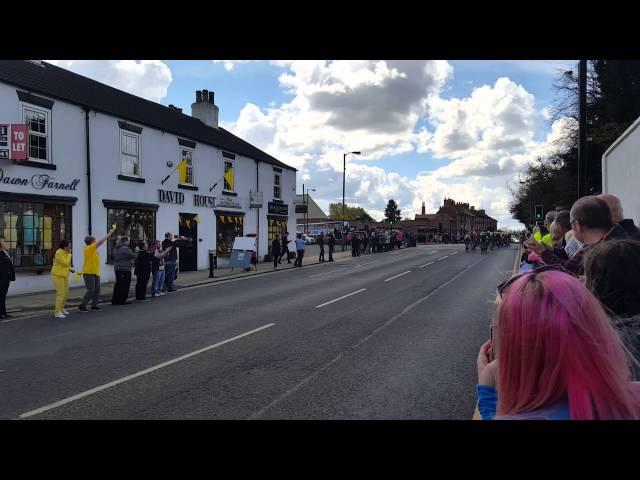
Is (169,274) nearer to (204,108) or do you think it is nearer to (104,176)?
(104,176)

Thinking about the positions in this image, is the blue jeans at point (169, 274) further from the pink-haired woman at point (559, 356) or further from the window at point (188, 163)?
the pink-haired woman at point (559, 356)

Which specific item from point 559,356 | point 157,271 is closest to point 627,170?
point 559,356

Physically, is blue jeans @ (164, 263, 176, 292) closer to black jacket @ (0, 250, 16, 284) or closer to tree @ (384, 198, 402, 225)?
black jacket @ (0, 250, 16, 284)

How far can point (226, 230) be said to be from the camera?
2681cm

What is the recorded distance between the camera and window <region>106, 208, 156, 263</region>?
62.3 ft

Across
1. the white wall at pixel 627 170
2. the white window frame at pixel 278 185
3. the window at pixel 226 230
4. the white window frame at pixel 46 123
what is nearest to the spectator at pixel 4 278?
the white window frame at pixel 46 123

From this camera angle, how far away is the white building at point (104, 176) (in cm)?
1558

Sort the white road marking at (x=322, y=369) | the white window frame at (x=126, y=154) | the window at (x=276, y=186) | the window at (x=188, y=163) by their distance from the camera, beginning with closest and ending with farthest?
the white road marking at (x=322, y=369) < the white window frame at (x=126, y=154) < the window at (x=188, y=163) < the window at (x=276, y=186)

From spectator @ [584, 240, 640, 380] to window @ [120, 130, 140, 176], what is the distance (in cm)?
1962

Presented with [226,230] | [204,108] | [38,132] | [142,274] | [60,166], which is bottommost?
[142,274]

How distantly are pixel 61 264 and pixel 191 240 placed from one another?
12.0 meters

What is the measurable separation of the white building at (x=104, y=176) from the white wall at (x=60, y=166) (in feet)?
0.11

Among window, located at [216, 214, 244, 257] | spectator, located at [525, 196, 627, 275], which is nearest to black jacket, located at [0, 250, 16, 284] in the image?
spectator, located at [525, 196, 627, 275]

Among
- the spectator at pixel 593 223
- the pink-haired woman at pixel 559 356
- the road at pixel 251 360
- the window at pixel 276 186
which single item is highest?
the window at pixel 276 186
